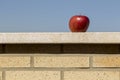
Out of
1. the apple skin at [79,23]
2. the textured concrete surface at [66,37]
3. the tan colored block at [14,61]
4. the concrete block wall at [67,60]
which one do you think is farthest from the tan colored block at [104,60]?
the tan colored block at [14,61]

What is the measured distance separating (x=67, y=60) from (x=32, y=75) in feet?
1.07

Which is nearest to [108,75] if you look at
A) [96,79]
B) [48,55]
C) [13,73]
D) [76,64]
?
[96,79]

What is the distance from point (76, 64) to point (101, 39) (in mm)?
309

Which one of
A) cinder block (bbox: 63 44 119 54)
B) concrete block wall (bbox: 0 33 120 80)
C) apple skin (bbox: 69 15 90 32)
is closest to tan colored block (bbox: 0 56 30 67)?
concrete block wall (bbox: 0 33 120 80)

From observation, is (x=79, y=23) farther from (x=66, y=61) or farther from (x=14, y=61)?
(x=14, y=61)

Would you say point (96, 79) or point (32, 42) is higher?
point (32, 42)

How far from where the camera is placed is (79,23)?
3068 mm

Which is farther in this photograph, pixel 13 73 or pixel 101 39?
pixel 13 73

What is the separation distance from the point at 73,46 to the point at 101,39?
0.83 feet

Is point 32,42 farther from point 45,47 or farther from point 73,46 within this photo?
point 73,46

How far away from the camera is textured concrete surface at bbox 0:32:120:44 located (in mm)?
2783

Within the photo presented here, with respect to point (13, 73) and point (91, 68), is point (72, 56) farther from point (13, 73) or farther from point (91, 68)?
point (13, 73)

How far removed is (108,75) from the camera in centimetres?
292

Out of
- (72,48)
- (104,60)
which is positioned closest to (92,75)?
(104,60)
